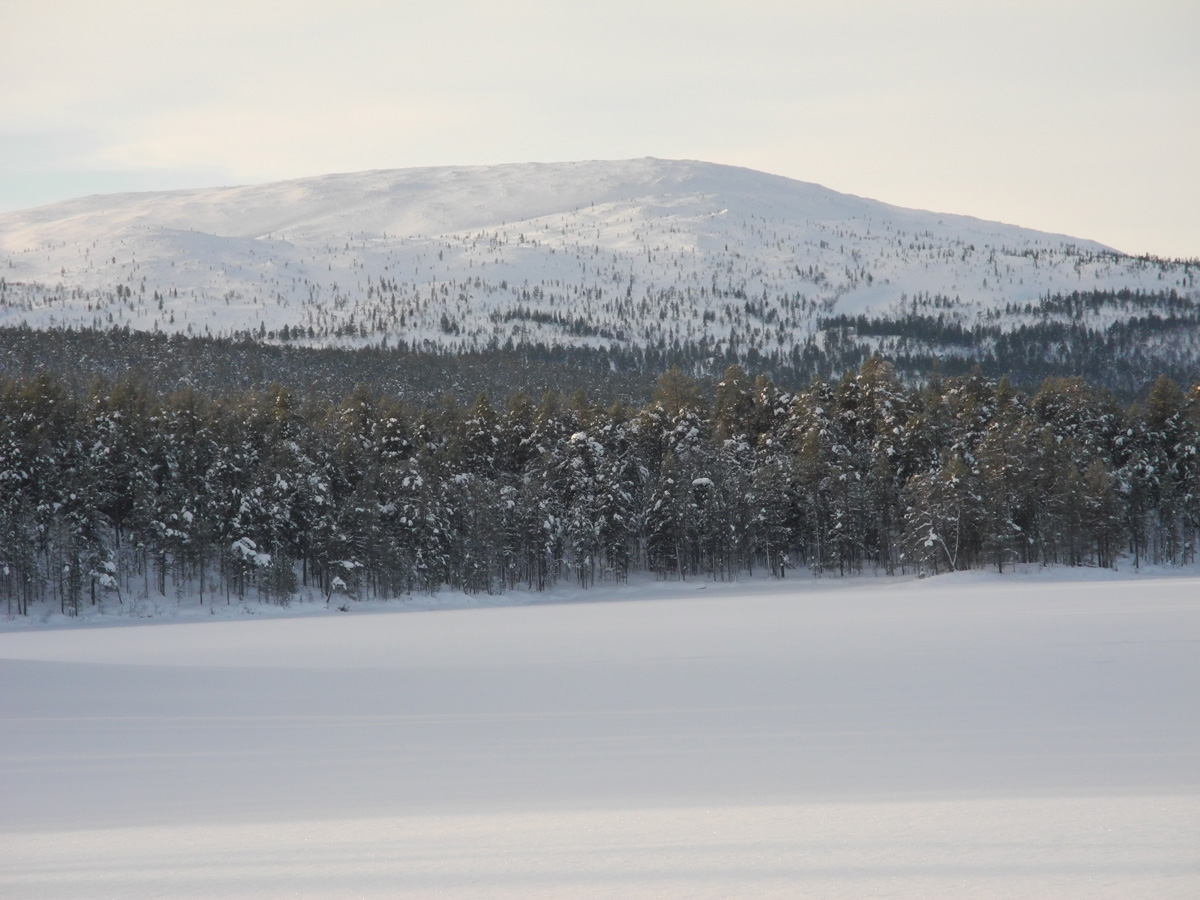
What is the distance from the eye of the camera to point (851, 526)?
6812 centimetres

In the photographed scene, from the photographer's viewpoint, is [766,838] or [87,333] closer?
[766,838]

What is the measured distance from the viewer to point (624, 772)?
13.3 meters

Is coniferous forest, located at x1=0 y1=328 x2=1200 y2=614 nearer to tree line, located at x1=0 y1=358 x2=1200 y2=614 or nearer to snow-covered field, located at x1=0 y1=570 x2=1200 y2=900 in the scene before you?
tree line, located at x1=0 y1=358 x2=1200 y2=614

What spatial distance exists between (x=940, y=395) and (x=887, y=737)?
70.1 m

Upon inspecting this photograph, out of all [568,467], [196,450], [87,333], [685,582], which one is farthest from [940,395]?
[87,333]

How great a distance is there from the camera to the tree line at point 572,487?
58906 millimetres

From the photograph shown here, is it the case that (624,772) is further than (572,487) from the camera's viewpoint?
No

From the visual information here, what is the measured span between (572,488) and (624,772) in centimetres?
5532

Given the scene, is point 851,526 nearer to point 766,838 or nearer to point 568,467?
point 568,467

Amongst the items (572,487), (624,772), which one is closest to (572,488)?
(572,487)

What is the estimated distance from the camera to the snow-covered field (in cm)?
946

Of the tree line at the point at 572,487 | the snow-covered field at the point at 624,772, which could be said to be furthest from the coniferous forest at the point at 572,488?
the snow-covered field at the point at 624,772

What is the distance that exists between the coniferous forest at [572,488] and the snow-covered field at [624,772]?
3313 centimetres

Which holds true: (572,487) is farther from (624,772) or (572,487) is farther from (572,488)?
(624,772)
